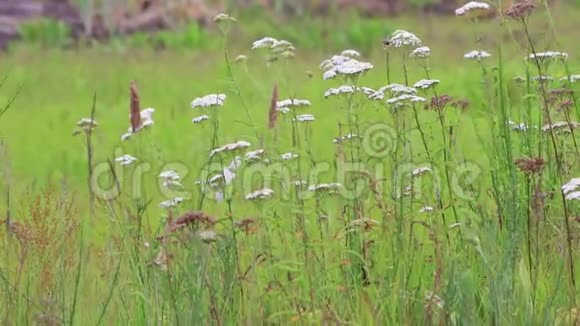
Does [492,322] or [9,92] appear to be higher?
[9,92]

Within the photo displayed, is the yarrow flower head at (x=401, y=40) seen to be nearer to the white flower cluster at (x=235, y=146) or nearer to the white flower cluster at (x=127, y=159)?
the white flower cluster at (x=235, y=146)

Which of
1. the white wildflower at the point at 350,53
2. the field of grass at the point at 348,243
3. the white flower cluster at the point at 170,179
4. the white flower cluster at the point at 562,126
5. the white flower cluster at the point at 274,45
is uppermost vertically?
the white flower cluster at the point at 274,45

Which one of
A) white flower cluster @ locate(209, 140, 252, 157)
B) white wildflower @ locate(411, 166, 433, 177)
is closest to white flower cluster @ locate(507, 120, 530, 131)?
white wildflower @ locate(411, 166, 433, 177)

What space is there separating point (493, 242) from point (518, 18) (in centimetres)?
74

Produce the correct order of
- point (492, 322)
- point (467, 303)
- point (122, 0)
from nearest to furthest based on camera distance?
point (467, 303), point (492, 322), point (122, 0)

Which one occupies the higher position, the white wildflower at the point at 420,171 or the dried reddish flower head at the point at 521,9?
the dried reddish flower head at the point at 521,9

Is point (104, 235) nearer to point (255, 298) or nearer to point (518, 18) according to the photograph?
point (255, 298)

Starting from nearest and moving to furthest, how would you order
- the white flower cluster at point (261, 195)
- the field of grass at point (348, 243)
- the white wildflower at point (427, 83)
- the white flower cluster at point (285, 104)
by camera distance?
1. the field of grass at point (348, 243)
2. the white flower cluster at point (261, 195)
3. the white wildflower at point (427, 83)
4. the white flower cluster at point (285, 104)

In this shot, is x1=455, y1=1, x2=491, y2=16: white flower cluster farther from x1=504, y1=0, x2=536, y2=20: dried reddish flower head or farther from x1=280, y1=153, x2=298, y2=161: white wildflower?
x1=280, y1=153, x2=298, y2=161: white wildflower

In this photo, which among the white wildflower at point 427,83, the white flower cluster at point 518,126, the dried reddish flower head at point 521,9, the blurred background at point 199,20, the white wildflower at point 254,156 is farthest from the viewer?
the blurred background at point 199,20

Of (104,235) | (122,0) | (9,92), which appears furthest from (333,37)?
(104,235)

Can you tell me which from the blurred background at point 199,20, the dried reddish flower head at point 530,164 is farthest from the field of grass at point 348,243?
the blurred background at point 199,20

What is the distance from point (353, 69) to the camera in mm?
3236

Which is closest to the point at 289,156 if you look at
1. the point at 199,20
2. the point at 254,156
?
the point at 254,156
